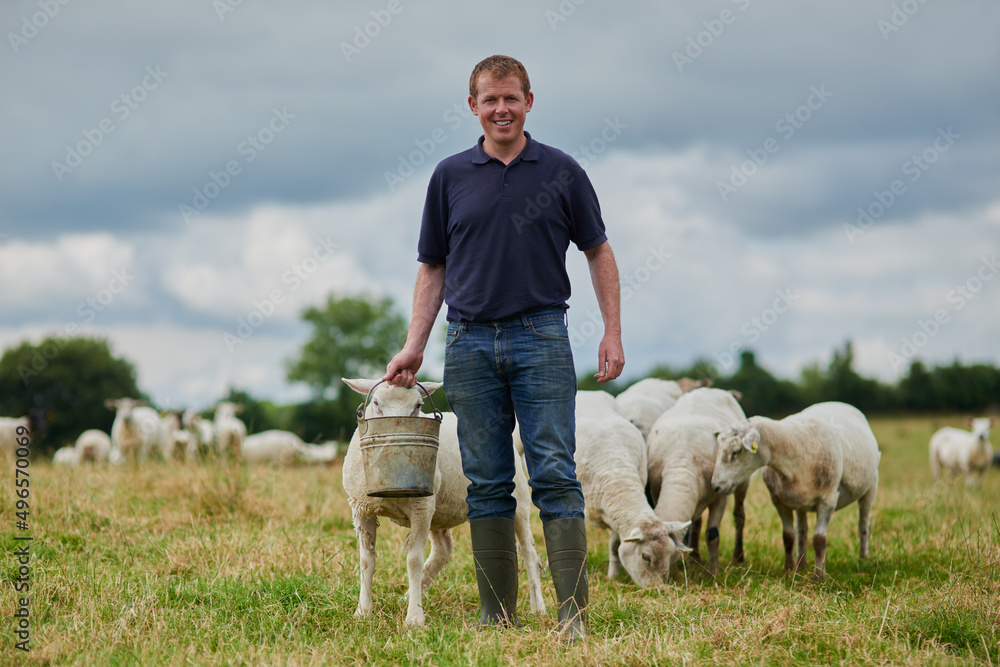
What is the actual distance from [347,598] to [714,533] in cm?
368

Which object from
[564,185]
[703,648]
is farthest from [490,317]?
[703,648]

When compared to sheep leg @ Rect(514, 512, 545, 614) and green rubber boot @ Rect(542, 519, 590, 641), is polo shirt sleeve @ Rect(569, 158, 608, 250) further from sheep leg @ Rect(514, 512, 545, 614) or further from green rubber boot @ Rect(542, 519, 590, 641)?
sheep leg @ Rect(514, 512, 545, 614)

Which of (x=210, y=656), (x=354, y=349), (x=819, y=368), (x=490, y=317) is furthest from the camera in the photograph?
(x=819, y=368)

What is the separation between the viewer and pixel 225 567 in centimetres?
573

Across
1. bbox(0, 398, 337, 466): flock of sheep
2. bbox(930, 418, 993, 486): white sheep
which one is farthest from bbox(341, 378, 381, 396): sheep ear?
bbox(930, 418, 993, 486): white sheep

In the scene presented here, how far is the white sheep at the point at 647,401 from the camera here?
9.26 metres

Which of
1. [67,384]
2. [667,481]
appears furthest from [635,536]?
[67,384]

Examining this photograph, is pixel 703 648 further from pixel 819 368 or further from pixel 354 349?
pixel 819 368

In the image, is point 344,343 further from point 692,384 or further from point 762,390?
point 692,384

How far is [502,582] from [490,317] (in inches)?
55.6

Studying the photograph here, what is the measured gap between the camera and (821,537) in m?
7.34

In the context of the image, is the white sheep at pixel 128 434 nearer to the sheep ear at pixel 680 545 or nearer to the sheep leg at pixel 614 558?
the sheep leg at pixel 614 558

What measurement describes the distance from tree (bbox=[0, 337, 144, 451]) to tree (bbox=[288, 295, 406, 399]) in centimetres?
1383

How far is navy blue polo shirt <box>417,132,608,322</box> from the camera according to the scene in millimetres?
4363
